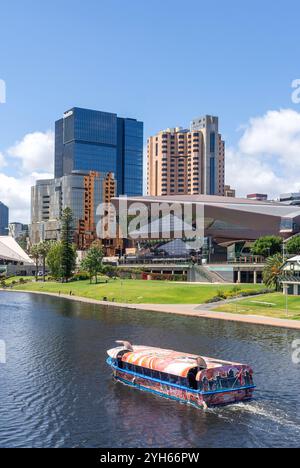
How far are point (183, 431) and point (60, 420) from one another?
919 centimetres

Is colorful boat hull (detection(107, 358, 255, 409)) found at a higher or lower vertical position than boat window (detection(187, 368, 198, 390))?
lower

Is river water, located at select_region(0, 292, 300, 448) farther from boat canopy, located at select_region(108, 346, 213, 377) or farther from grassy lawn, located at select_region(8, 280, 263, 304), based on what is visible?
→ grassy lawn, located at select_region(8, 280, 263, 304)

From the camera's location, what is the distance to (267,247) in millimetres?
174500

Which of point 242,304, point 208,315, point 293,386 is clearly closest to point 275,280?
point 242,304

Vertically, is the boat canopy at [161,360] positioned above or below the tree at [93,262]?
below

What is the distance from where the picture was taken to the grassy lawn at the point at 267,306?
325ft

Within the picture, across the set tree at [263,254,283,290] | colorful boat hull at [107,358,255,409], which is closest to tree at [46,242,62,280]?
tree at [263,254,283,290]

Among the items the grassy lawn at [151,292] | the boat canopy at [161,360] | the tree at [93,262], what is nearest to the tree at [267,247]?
the grassy lawn at [151,292]

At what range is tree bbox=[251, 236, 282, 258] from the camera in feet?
573

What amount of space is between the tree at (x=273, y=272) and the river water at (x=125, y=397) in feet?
118

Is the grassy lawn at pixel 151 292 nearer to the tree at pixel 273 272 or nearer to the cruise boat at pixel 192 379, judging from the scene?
the tree at pixel 273 272

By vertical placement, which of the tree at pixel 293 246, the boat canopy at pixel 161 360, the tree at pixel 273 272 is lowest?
the boat canopy at pixel 161 360

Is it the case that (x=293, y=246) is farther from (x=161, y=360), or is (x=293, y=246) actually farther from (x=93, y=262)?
(x=161, y=360)

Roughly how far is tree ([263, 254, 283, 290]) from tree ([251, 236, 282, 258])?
49.9 metres
